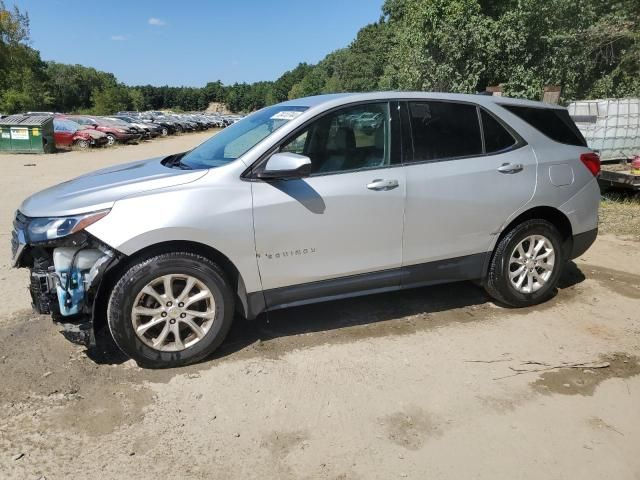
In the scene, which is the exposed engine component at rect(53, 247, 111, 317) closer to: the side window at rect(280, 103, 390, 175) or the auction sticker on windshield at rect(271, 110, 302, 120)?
the side window at rect(280, 103, 390, 175)

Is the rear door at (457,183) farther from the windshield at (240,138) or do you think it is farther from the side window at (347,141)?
the windshield at (240,138)

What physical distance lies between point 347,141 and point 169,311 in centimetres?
177

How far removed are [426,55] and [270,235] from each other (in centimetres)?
2139

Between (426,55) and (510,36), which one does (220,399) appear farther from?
(426,55)

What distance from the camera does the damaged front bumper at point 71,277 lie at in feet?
10.8

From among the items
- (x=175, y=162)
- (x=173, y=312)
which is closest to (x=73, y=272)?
(x=173, y=312)

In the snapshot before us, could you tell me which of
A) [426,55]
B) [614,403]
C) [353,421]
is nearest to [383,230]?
[353,421]

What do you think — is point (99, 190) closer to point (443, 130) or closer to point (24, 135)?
point (443, 130)

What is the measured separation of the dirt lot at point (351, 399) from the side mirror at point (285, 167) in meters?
1.28

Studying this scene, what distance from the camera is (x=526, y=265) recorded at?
4527 mm

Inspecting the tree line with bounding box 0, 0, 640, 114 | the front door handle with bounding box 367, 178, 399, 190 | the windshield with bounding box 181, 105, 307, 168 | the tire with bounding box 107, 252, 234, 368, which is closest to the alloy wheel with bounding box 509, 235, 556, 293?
the front door handle with bounding box 367, 178, 399, 190

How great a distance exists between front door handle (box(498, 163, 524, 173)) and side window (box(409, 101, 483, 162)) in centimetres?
21

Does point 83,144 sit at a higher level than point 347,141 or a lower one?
lower

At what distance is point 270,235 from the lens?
360cm
